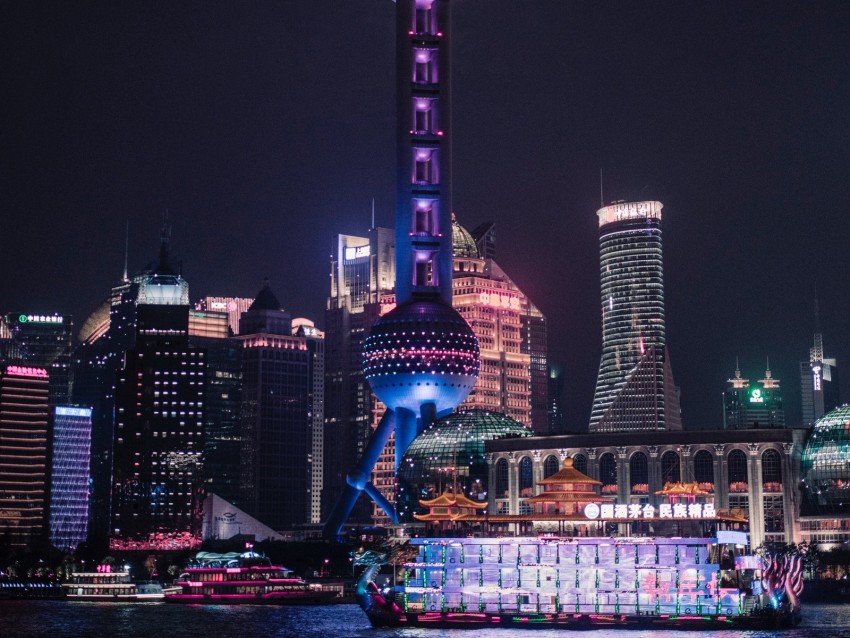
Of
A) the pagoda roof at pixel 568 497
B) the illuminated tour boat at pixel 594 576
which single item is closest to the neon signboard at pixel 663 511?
the illuminated tour boat at pixel 594 576

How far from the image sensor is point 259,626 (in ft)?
527

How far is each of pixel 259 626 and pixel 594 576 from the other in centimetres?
4232

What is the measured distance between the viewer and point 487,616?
139 meters

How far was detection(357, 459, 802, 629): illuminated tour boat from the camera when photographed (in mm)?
135375

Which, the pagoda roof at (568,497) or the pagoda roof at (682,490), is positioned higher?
the pagoda roof at (682,490)

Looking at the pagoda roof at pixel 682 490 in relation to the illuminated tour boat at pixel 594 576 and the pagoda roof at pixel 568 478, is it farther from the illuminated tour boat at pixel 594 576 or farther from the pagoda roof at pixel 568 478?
the pagoda roof at pixel 568 478

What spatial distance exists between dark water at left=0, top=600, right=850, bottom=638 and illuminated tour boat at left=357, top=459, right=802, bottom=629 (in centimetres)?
173

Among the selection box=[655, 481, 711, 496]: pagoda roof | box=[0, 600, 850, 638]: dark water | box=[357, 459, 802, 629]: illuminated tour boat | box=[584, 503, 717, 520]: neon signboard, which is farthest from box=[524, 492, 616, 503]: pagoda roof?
box=[0, 600, 850, 638]: dark water

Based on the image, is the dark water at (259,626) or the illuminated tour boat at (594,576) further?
the illuminated tour boat at (594,576)

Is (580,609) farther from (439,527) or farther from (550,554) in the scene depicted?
(439,527)

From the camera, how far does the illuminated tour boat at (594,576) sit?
135 meters

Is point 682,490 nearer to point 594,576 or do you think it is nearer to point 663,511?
point 663,511

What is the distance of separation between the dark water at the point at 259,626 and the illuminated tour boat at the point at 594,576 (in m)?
1.73

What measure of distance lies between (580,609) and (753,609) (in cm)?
1590
